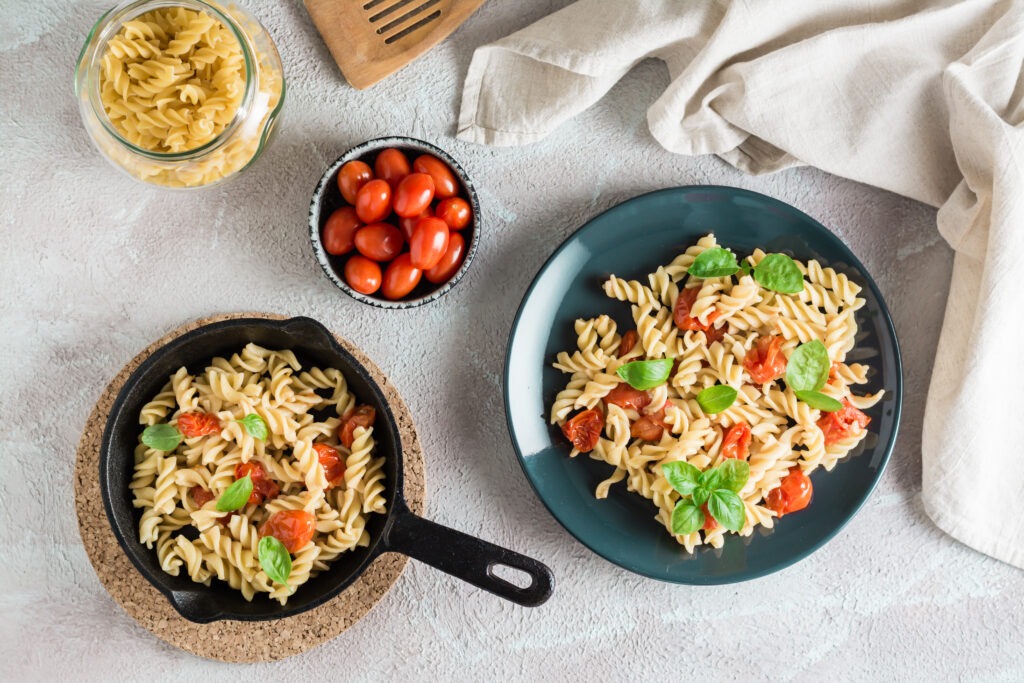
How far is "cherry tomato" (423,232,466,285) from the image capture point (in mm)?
2484

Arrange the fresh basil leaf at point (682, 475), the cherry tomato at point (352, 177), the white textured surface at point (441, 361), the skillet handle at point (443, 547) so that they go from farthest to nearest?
the white textured surface at point (441, 361)
the cherry tomato at point (352, 177)
the fresh basil leaf at point (682, 475)
the skillet handle at point (443, 547)

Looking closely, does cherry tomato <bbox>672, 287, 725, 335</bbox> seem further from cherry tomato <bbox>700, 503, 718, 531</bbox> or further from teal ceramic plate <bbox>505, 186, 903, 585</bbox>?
cherry tomato <bbox>700, 503, 718, 531</bbox>

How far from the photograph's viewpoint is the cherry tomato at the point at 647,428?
8.26 feet

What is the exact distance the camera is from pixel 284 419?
237 centimetres

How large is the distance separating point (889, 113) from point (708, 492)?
128 cm

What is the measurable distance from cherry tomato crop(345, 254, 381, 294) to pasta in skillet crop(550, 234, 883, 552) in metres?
0.61

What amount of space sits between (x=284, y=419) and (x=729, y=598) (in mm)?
1544

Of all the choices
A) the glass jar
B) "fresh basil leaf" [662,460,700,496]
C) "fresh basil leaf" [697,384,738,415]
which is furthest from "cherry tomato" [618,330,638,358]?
the glass jar

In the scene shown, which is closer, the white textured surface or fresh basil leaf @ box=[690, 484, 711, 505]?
fresh basil leaf @ box=[690, 484, 711, 505]

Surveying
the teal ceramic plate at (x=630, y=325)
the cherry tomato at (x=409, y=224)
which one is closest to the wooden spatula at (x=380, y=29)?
the cherry tomato at (x=409, y=224)

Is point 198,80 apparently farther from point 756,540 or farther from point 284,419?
point 756,540

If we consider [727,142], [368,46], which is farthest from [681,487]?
[368,46]

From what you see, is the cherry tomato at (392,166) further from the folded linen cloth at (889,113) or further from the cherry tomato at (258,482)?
the cherry tomato at (258,482)

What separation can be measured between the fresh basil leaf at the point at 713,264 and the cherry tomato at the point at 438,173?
77cm
